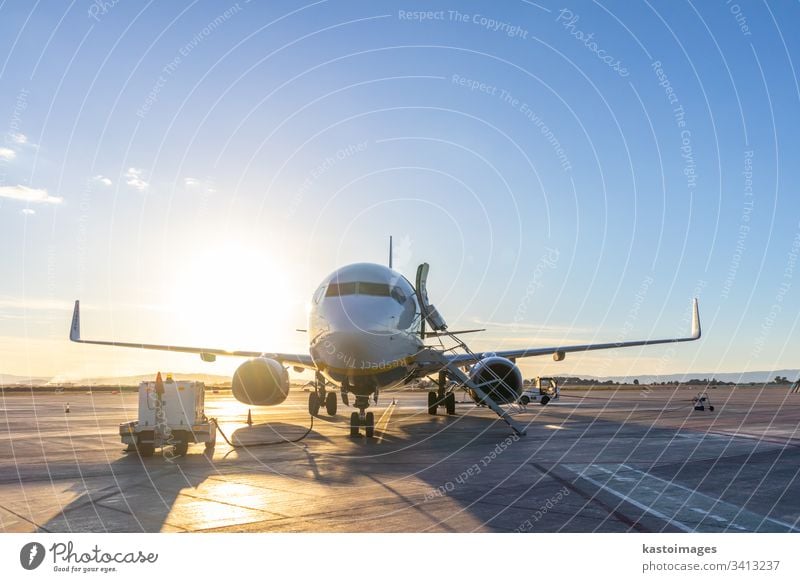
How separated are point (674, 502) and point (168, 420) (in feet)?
30.7

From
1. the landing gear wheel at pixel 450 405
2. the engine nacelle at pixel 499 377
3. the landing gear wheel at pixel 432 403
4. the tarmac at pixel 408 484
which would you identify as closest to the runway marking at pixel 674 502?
the tarmac at pixel 408 484

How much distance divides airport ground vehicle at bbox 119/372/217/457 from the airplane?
4.30 metres

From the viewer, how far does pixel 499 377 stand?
21.1 meters

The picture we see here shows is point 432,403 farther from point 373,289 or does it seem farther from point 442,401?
point 373,289

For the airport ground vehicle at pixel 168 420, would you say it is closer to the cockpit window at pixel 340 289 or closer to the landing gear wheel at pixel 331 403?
the cockpit window at pixel 340 289

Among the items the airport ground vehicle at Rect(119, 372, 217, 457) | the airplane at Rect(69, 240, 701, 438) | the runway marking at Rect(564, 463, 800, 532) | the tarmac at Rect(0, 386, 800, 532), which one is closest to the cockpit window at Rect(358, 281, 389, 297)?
the airplane at Rect(69, 240, 701, 438)

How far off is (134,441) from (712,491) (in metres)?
10.6

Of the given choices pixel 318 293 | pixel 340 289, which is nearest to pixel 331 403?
pixel 318 293
